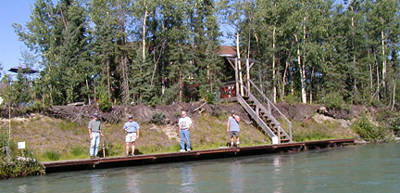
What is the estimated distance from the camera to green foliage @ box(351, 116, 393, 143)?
829 inches

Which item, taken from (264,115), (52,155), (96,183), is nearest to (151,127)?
(52,155)

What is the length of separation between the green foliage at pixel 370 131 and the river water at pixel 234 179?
9698mm

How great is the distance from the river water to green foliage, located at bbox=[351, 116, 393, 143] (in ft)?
31.8

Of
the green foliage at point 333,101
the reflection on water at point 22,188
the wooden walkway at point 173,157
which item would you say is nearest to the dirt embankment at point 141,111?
the wooden walkway at point 173,157

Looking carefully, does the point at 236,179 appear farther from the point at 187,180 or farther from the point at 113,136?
the point at 113,136

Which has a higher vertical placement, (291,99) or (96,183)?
(291,99)

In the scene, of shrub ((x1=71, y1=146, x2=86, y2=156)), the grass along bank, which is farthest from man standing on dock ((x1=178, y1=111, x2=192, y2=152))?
shrub ((x1=71, y1=146, x2=86, y2=156))

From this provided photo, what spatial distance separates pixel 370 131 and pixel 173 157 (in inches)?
501

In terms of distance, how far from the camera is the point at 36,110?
47.6ft

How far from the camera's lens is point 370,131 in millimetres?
21625

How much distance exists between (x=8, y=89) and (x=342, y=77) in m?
19.5

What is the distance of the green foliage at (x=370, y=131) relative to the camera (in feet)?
69.1

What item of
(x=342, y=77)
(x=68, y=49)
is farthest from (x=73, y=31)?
(x=342, y=77)

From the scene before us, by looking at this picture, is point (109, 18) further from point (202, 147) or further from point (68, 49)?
point (202, 147)
